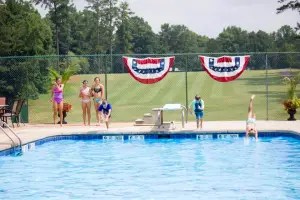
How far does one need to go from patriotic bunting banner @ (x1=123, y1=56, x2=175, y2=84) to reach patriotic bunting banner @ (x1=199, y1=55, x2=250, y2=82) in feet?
4.05

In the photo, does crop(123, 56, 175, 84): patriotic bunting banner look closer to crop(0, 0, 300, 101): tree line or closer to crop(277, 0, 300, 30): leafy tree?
crop(0, 0, 300, 101): tree line

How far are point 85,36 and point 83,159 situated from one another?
69.9 m

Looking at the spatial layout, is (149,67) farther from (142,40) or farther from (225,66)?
(142,40)

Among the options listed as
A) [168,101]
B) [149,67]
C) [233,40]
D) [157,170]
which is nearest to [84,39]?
[233,40]

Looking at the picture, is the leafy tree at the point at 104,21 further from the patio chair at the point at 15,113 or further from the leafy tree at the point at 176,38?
the patio chair at the point at 15,113

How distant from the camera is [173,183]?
984 cm

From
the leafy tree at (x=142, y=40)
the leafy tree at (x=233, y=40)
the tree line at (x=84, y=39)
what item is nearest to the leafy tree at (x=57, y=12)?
the tree line at (x=84, y=39)

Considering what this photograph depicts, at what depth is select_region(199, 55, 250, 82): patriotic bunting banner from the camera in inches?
761

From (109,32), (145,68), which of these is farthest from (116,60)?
(145,68)

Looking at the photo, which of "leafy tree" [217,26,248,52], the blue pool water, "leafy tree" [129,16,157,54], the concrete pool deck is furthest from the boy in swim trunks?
"leafy tree" [217,26,248,52]

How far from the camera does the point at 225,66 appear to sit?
19484mm

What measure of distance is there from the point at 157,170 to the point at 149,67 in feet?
28.4

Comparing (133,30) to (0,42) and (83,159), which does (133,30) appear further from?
(83,159)

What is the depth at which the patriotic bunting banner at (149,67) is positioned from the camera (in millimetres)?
19547
